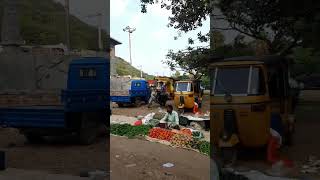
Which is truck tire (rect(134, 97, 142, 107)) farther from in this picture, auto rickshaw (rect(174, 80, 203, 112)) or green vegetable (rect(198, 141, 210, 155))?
green vegetable (rect(198, 141, 210, 155))

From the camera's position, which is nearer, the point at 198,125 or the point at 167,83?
the point at 198,125

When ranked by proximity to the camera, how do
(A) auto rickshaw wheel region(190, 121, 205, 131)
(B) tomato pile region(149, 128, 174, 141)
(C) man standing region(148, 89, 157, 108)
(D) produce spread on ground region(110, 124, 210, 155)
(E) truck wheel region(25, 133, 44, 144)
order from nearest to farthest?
(D) produce spread on ground region(110, 124, 210, 155)
(B) tomato pile region(149, 128, 174, 141)
(E) truck wheel region(25, 133, 44, 144)
(A) auto rickshaw wheel region(190, 121, 205, 131)
(C) man standing region(148, 89, 157, 108)

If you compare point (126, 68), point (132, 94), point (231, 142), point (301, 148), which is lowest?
point (301, 148)

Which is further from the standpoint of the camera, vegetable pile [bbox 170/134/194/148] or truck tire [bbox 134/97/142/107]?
truck tire [bbox 134/97/142/107]

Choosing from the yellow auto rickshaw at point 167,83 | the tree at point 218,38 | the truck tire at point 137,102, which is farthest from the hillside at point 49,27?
the tree at point 218,38

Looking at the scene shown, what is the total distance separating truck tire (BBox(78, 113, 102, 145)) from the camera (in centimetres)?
1377

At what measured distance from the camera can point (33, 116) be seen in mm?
13375

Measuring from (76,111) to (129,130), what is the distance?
2.41m

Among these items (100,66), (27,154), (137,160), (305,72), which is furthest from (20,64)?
(305,72)

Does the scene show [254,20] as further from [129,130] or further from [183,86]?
[129,130]

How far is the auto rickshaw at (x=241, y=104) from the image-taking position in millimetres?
11047

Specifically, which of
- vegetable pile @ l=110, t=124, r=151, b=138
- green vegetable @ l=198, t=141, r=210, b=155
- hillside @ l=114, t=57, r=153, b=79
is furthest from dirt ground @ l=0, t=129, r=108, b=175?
hillside @ l=114, t=57, r=153, b=79

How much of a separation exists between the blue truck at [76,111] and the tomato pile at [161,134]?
1487 millimetres

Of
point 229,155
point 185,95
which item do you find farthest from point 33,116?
point 185,95
